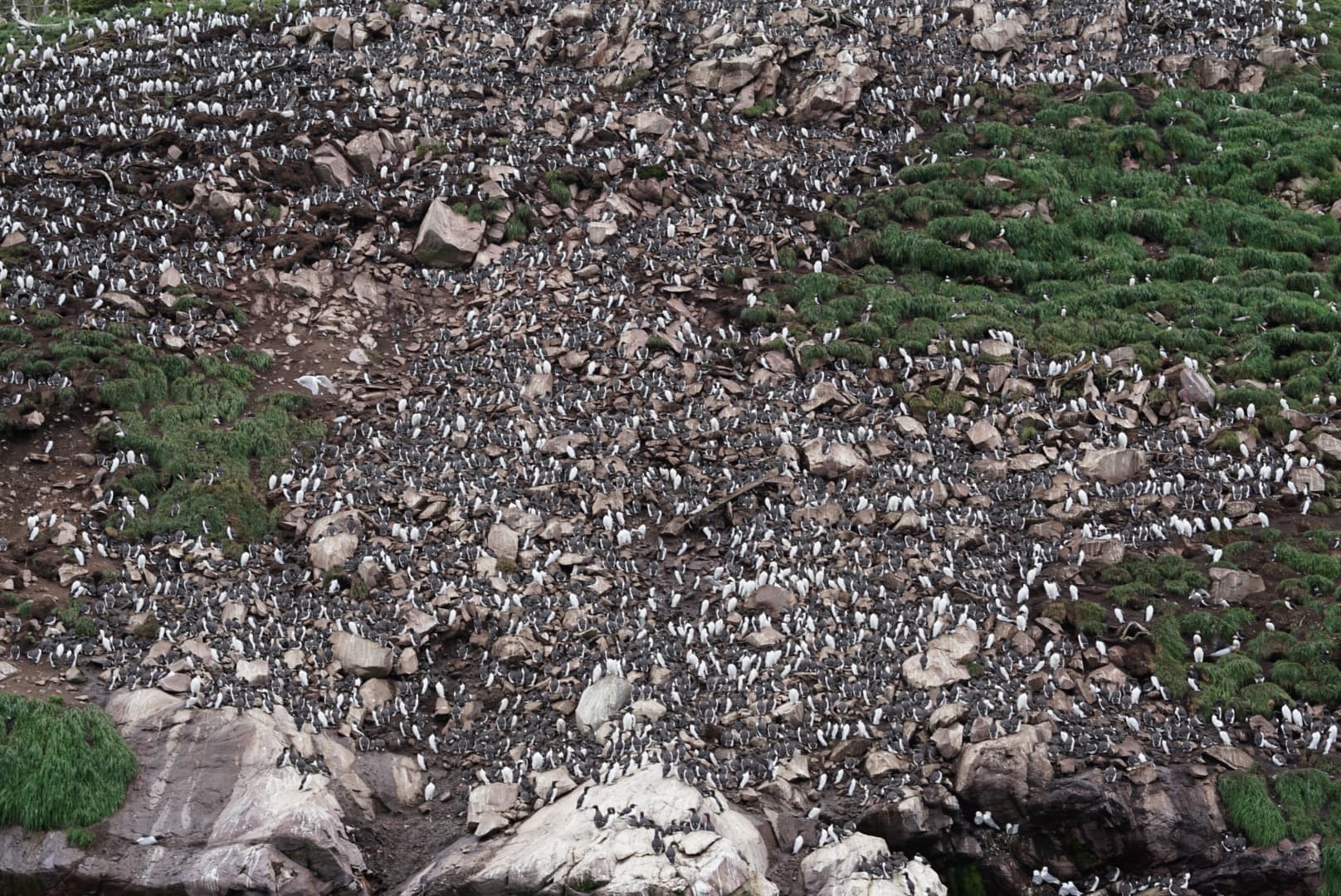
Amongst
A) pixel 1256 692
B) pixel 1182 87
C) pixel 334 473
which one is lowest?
pixel 334 473

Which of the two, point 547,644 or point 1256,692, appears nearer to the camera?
point 1256,692

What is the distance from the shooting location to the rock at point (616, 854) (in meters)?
13.1

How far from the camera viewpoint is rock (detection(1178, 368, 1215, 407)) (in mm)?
20812

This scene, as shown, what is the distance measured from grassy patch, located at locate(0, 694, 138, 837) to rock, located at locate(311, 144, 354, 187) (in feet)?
47.1

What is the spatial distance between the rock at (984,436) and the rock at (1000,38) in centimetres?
1348

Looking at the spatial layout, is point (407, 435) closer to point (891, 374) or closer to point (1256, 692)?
point (891, 374)

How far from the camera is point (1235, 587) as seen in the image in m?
17.1

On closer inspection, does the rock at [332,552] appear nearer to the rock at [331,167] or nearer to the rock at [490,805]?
the rock at [490,805]

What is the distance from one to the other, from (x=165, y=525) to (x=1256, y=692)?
15.4 metres

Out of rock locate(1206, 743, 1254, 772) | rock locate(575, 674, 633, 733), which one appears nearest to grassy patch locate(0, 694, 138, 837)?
rock locate(575, 674, 633, 733)

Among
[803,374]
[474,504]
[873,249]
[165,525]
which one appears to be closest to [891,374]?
[803,374]

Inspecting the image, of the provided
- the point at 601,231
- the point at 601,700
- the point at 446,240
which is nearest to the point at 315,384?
the point at 446,240

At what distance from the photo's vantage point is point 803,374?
884 inches

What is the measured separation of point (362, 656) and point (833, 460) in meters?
7.90
